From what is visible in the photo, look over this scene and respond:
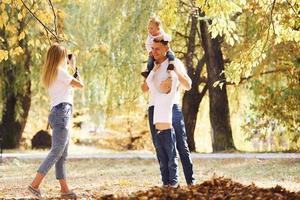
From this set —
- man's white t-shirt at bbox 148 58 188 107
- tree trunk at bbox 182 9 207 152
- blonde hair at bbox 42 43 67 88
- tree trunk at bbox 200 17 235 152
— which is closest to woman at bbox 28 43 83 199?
blonde hair at bbox 42 43 67 88

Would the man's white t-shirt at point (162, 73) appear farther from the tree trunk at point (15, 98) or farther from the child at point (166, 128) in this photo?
the tree trunk at point (15, 98)

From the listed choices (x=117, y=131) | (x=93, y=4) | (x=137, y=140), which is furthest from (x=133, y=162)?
(x=117, y=131)

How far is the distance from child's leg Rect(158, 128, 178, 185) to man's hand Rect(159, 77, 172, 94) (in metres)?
0.37

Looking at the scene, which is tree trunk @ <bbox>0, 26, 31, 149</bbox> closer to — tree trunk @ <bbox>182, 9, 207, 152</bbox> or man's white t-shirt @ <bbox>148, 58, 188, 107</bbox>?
tree trunk @ <bbox>182, 9, 207, 152</bbox>

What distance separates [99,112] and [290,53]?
681cm

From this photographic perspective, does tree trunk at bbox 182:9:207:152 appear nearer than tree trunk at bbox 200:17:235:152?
No

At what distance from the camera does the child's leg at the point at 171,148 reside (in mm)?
6559

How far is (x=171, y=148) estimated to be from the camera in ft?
21.6

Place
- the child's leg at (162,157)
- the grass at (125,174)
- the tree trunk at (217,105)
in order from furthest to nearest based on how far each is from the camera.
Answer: the tree trunk at (217,105), the grass at (125,174), the child's leg at (162,157)

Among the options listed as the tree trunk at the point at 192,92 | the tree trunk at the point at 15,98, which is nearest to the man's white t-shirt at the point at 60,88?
the tree trunk at the point at 192,92

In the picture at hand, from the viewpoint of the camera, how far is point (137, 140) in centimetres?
2322

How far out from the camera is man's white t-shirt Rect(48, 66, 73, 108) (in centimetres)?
685

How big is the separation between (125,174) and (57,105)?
351cm

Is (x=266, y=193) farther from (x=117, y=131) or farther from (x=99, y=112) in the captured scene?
(x=117, y=131)
